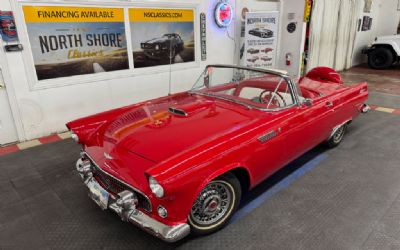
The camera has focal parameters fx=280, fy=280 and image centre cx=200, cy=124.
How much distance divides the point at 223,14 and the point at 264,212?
4.96 meters

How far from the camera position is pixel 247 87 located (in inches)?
125

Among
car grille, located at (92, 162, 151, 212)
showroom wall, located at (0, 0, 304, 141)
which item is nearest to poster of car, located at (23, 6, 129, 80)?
showroom wall, located at (0, 0, 304, 141)

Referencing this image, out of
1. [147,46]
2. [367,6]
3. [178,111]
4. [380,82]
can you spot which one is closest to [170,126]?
[178,111]

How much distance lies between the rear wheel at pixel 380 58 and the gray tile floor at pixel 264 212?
7.85 metres

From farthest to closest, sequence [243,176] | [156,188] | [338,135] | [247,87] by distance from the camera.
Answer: [338,135] → [247,87] → [243,176] → [156,188]

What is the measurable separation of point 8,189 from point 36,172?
37 cm

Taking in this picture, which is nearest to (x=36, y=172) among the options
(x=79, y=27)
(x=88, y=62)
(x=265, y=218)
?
(x=88, y=62)

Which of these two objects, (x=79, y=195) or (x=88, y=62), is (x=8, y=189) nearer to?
(x=79, y=195)

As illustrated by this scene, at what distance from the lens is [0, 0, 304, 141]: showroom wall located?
13.2 feet

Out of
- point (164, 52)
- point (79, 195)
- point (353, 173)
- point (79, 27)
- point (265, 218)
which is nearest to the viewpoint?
point (265, 218)

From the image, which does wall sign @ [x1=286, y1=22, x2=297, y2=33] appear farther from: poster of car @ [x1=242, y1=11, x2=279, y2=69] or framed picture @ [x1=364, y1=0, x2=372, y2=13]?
framed picture @ [x1=364, y1=0, x2=372, y2=13]

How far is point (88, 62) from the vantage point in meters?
4.62

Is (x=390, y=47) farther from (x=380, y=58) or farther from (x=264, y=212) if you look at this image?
(x=264, y=212)

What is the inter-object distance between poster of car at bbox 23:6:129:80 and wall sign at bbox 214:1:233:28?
2246 mm
